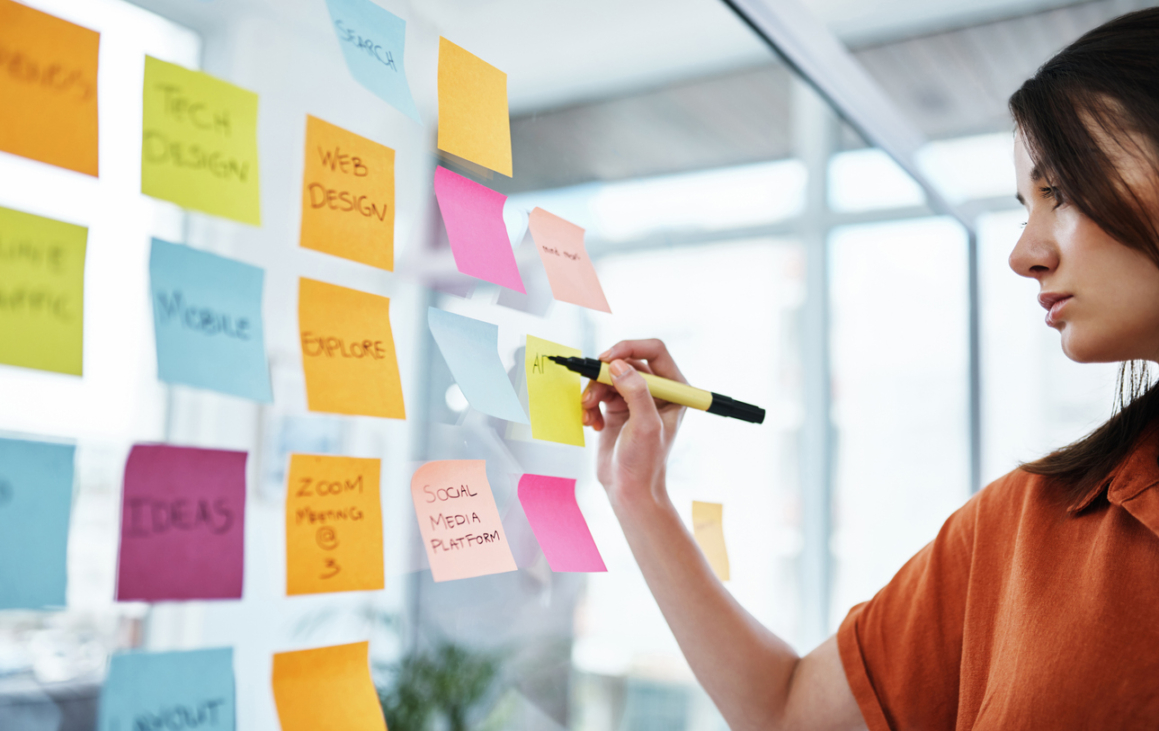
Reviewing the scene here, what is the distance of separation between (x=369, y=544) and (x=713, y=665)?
1.34 ft

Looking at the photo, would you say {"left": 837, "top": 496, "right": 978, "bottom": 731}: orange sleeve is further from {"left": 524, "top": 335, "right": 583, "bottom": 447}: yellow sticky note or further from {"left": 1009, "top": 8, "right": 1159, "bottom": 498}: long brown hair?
{"left": 524, "top": 335, "right": 583, "bottom": 447}: yellow sticky note

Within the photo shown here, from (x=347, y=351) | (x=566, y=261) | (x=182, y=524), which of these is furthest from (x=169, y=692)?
(x=566, y=261)

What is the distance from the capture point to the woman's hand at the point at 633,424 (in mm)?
615

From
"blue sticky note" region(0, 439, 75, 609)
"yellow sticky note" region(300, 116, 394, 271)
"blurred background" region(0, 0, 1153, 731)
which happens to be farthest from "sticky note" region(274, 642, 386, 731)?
"yellow sticky note" region(300, 116, 394, 271)

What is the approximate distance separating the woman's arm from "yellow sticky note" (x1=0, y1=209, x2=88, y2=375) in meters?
0.38

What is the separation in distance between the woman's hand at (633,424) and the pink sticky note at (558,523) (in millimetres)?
59

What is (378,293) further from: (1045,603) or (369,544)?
(1045,603)

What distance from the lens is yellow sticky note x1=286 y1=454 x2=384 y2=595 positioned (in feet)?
1.32

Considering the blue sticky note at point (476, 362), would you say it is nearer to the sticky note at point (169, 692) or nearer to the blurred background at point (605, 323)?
the blurred background at point (605, 323)

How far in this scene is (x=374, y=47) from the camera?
0.46m

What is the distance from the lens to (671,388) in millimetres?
634

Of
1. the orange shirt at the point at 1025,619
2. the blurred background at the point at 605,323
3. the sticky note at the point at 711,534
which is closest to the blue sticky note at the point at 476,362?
the blurred background at the point at 605,323

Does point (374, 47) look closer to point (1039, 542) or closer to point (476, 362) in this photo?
point (476, 362)

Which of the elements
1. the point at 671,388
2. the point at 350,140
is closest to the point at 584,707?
the point at 671,388
